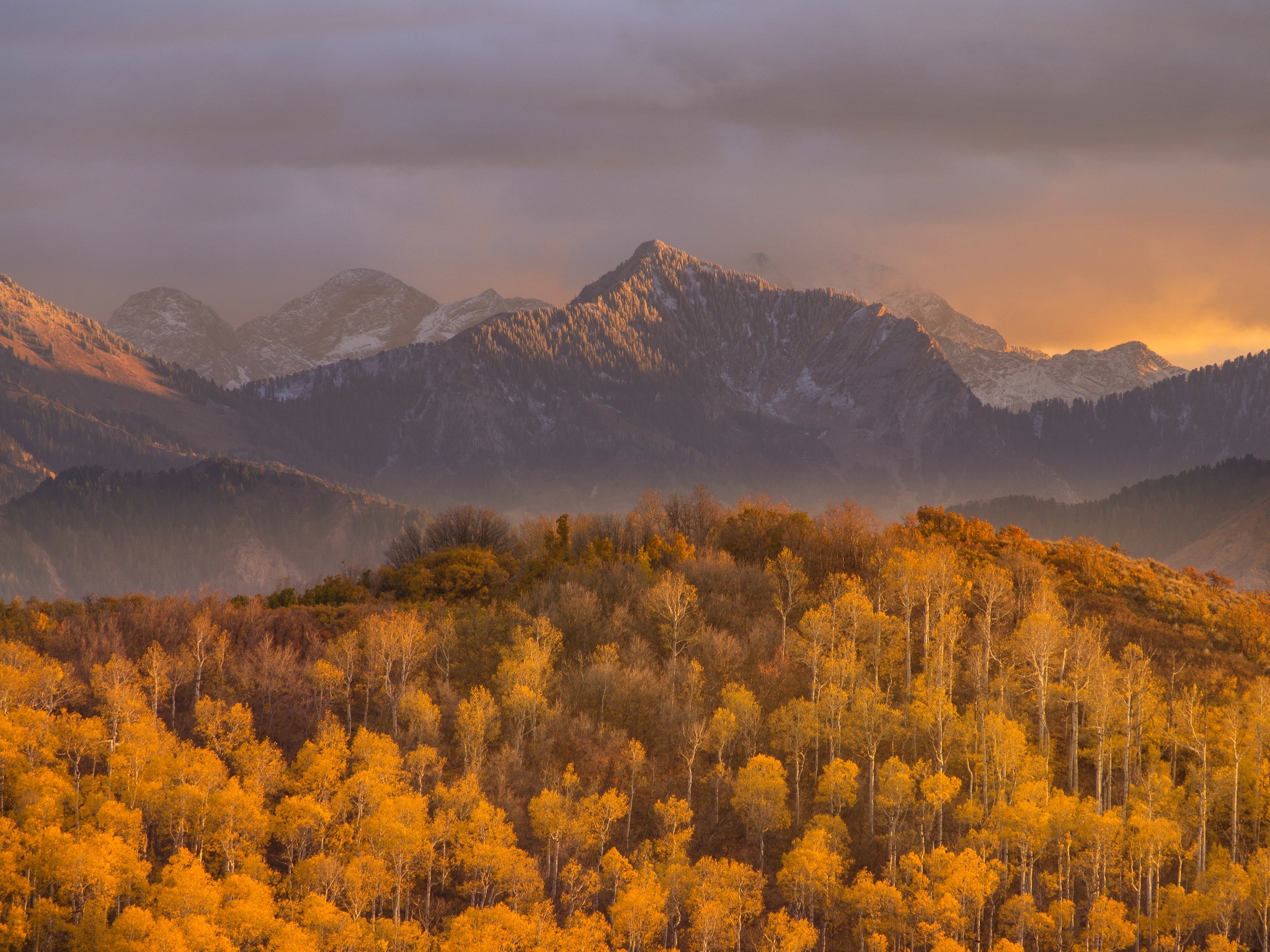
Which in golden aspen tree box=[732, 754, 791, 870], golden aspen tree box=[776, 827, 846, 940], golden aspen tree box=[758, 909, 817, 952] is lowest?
golden aspen tree box=[758, 909, 817, 952]

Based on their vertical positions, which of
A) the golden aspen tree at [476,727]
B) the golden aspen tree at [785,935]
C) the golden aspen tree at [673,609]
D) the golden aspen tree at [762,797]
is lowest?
the golden aspen tree at [785,935]

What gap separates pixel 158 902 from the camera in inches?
4257

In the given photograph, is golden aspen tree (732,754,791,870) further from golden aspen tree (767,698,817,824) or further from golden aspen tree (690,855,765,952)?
golden aspen tree (690,855,765,952)

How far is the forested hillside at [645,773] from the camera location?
357 feet

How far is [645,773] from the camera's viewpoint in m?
131

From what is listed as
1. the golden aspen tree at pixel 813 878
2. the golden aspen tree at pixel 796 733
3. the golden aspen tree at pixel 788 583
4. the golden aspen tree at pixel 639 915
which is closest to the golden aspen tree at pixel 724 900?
the golden aspen tree at pixel 813 878

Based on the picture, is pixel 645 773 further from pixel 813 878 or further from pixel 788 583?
pixel 788 583

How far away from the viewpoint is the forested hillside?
10875 centimetres

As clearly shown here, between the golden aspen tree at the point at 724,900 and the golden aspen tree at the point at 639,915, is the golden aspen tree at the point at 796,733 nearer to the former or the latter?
the golden aspen tree at the point at 724,900

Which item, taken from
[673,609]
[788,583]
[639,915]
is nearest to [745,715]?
[673,609]

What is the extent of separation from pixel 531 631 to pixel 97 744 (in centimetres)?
5410

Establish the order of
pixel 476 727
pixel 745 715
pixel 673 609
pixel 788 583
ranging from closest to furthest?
pixel 476 727
pixel 745 715
pixel 673 609
pixel 788 583

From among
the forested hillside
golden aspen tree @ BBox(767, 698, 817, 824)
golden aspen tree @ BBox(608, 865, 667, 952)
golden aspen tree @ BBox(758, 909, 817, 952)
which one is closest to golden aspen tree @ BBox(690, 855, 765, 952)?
the forested hillside

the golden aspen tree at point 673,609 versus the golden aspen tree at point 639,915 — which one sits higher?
the golden aspen tree at point 673,609
